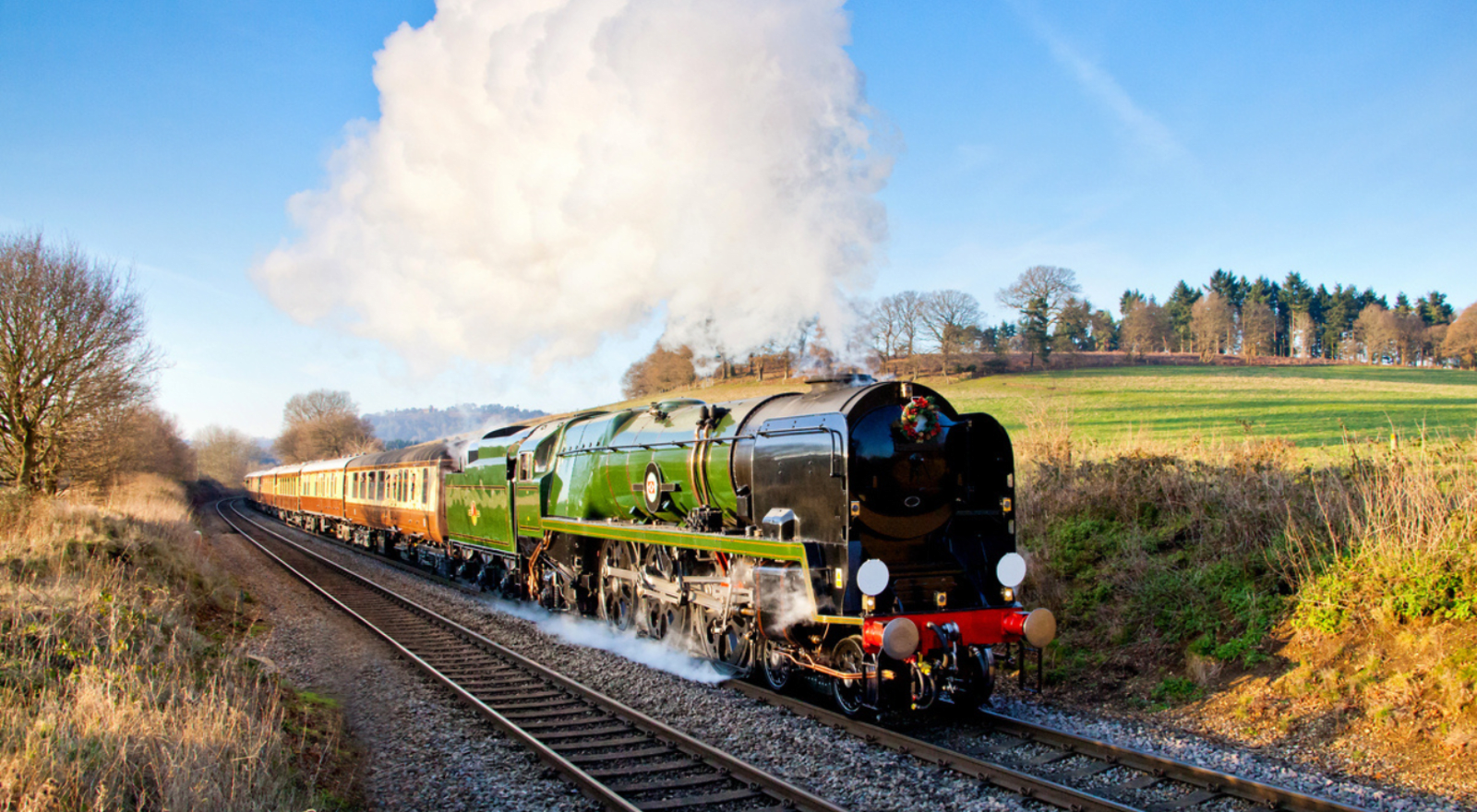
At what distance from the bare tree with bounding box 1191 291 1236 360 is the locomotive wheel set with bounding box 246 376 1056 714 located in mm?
54049

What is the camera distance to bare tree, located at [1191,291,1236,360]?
55.0 meters

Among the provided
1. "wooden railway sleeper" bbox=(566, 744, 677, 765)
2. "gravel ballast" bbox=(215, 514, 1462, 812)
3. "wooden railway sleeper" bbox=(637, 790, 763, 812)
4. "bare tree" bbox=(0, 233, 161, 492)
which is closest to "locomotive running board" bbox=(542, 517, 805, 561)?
"gravel ballast" bbox=(215, 514, 1462, 812)

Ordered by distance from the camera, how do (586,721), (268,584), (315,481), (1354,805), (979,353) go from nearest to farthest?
(1354,805) < (586,721) < (268,584) < (315,481) < (979,353)

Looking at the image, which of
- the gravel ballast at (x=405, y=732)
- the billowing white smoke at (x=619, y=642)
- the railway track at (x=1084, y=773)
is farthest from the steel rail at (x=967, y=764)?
the gravel ballast at (x=405, y=732)

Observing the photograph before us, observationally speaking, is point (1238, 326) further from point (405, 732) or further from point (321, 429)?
point (321, 429)

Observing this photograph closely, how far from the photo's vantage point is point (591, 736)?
705 centimetres

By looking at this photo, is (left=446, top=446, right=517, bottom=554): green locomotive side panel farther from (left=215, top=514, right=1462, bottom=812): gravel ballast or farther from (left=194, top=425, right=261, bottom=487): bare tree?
(left=194, top=425, right=261, bottom=487): bare tree

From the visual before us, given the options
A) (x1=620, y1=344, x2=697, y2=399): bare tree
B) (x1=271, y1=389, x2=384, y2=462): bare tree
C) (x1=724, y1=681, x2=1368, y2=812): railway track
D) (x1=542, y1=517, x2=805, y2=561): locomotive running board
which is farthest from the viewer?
(x1=271, y1=389, x2=384, y2=462): bare tree

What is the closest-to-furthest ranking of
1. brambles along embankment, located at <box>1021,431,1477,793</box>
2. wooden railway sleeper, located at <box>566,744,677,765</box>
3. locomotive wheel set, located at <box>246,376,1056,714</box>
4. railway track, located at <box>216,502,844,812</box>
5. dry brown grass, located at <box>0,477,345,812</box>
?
dry brown grass, located at <box>0,477,345,812</box>, railway track, located at <box>216,502,844,812</box>, brambles along embankment, located at <box>1021,431,1477,793</box>, wooden railway sleeper, located at <box>566,744,677,765</box>, locomotive wheel set, located at <box>246,376,1056,714</box>

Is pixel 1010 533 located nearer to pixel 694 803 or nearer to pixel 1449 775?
pixel 1449 775

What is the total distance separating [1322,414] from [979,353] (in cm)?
2068

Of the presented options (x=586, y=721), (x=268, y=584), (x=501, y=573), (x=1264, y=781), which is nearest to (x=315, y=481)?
(x=268, y=584)

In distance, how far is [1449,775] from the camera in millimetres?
5332

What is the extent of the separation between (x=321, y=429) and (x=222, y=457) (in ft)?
89.6
